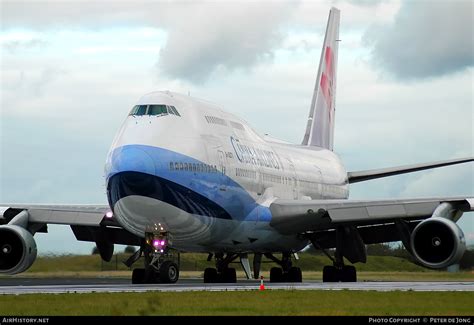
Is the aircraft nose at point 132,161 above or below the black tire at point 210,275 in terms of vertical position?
above

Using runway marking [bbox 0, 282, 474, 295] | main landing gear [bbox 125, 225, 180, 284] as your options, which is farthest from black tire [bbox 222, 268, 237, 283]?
runway marking [bbox 0, 282, 474, 295]

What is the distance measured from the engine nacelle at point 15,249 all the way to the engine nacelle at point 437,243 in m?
10.3

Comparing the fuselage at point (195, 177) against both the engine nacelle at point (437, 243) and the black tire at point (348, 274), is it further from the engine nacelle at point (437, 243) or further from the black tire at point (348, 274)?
the engine nacelle at point (437, 243)

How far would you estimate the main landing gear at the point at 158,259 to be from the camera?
26984 mm

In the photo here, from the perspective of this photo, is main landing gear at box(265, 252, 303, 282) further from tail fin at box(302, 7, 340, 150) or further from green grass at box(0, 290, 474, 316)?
green grass at box(0, 290, 474, 316)

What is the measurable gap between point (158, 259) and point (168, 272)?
42 centimetres

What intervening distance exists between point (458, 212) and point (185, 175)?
808cm

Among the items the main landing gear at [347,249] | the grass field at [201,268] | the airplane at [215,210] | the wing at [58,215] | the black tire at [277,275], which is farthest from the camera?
the grass field at [201,268]

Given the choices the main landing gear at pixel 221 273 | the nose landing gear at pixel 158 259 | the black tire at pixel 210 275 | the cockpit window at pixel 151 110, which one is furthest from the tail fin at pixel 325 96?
the nose landing gear at pixel 158 259

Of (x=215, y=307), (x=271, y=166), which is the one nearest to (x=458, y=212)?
(x=271, y=166)

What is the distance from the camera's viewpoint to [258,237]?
32469 millimetres

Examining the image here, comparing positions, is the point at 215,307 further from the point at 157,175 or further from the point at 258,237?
the point at 258,237

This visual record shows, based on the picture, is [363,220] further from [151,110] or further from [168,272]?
[151,110]
